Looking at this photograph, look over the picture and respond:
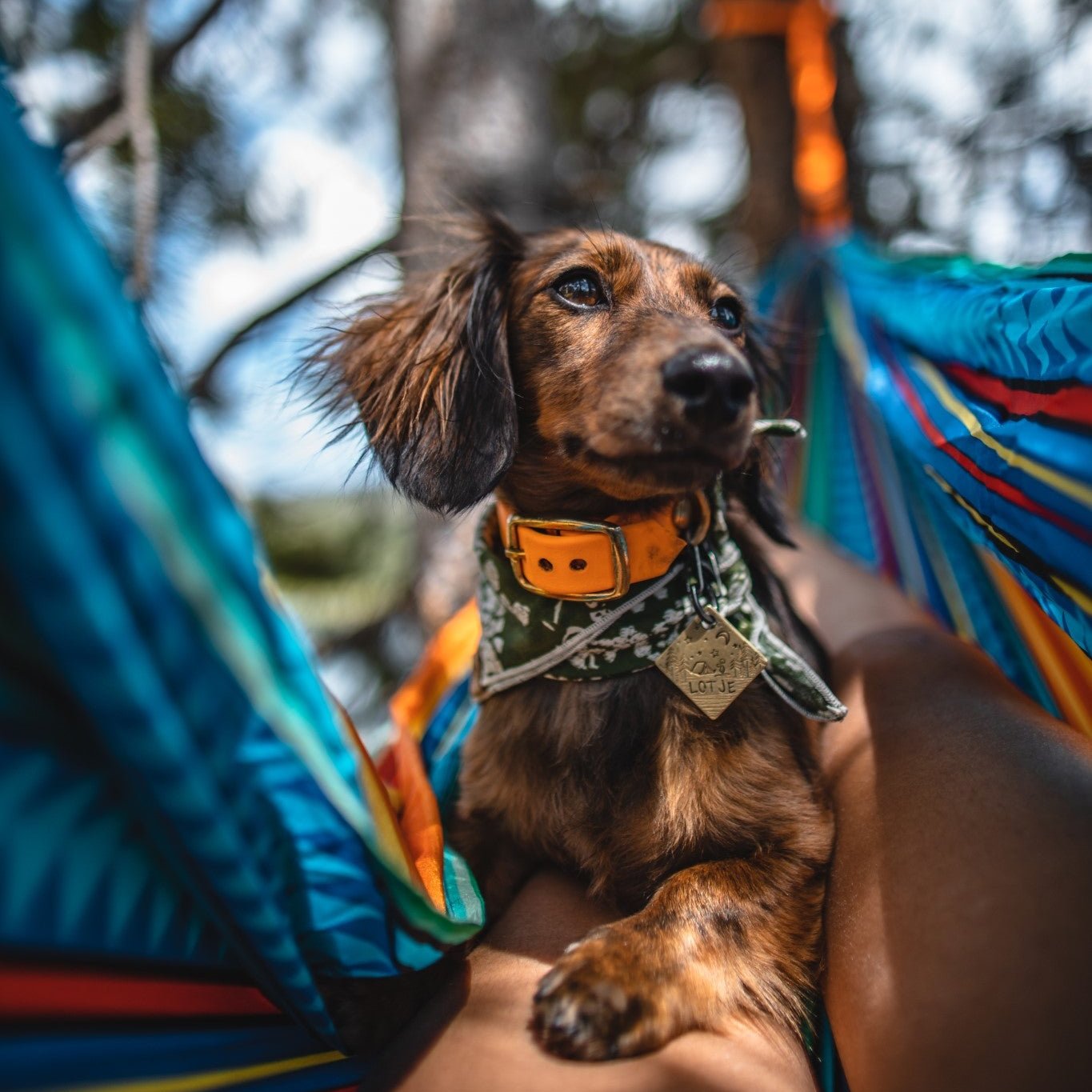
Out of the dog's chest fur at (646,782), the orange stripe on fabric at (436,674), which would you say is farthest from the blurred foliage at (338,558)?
the dog's chest fur at (646,782)

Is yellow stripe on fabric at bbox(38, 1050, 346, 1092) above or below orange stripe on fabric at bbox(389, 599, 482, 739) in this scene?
above

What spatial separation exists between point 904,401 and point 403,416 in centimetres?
103

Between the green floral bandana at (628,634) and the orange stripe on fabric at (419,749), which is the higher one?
the green floral bandana at (628,634)

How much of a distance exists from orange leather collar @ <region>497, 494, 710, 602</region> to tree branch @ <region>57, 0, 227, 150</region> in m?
2.20

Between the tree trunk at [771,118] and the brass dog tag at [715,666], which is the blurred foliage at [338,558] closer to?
the tree trunk at [771,118]

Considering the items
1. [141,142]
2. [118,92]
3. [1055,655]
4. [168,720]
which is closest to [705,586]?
[1055,655]

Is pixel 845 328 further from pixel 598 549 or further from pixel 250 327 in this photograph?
pixel 250 327

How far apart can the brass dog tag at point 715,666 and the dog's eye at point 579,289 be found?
2.34 feet

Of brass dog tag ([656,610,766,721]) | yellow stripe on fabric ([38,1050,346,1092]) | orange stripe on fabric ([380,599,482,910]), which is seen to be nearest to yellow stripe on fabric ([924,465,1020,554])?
brass dog tag ([656,610,766,721])

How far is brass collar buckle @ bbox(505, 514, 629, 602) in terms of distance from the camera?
Result: 136 cm

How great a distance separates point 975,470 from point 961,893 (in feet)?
2.04

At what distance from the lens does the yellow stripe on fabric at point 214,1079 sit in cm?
75

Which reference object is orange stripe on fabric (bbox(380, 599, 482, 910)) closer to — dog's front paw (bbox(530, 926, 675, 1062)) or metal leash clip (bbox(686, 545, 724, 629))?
dog's front paw (bbox(530, 926, 675, 1062))

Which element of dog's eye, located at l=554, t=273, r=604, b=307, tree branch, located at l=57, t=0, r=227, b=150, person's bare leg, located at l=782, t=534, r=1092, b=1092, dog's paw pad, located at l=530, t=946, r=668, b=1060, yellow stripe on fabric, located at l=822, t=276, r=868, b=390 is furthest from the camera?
tree branch, located at l=57, t=0, r=227, b=150
